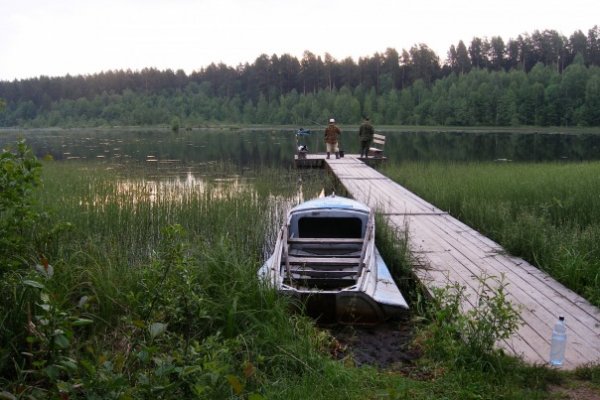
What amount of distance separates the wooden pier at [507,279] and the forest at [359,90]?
213 feet

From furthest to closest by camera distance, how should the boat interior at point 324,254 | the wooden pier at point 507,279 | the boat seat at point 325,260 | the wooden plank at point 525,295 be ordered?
the boat seat at point 325,260
the boat interior at point 324,254
the wooden plank at point 525,295
the wooden pier at point 507,279

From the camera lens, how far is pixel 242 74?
11281cm

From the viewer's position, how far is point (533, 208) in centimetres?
898

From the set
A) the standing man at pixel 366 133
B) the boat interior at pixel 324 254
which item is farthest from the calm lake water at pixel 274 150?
the boat interior at pixel 324 254

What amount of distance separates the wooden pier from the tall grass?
0.29 metres

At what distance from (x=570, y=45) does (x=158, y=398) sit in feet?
340

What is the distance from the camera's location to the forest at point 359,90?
70938 mm

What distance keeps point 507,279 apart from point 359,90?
86055 millimetres

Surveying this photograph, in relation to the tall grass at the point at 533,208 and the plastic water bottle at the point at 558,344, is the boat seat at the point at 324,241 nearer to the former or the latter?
the tall grass at the point at 533,208

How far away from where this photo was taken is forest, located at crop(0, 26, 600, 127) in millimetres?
70938

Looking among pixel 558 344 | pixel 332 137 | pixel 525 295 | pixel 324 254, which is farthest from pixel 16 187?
pixel 332 137

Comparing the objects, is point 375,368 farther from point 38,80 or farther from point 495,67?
point 38,80

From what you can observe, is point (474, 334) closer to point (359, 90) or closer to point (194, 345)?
point (194, 345)

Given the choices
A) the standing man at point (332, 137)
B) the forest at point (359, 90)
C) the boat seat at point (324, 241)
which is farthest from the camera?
the forest at point (359, 90)
